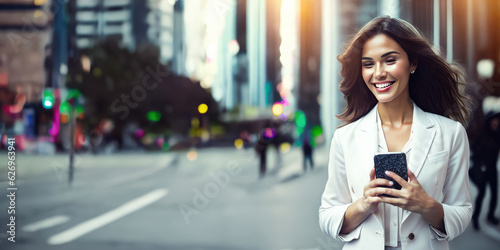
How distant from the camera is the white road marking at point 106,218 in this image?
3.91 m

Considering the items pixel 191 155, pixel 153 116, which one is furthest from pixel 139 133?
pixel 191 155

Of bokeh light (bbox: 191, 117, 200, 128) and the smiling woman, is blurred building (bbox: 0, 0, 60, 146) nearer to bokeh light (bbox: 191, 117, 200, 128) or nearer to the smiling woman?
bokeh light (bbox: 191, 117, 200, 128)

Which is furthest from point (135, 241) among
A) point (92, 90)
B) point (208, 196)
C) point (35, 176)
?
point (92, 90)

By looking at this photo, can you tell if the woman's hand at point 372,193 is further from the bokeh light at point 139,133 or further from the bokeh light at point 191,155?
the bokeh light at point 139,133

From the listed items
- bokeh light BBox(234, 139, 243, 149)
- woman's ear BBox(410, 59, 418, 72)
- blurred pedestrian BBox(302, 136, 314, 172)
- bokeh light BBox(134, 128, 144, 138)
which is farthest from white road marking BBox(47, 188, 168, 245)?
woman's ear BBox(410, 59, 418, 72)

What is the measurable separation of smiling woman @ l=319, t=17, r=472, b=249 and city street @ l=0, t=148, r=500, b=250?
2.67m

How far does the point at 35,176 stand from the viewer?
12.8 ft

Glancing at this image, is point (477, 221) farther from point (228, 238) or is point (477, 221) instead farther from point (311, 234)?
point (228, 238)

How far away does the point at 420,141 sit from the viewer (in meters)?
1.30

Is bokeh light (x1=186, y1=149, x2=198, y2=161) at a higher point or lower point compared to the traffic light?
lower

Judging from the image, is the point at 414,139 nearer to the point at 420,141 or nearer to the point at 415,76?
the point at 420,141

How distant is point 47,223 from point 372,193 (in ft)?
11.6

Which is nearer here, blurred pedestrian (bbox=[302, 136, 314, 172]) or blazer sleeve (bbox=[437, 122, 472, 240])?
blazer sleeve (bbox=[437, 122, 472, 240])

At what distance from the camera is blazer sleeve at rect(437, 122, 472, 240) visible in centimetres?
126
